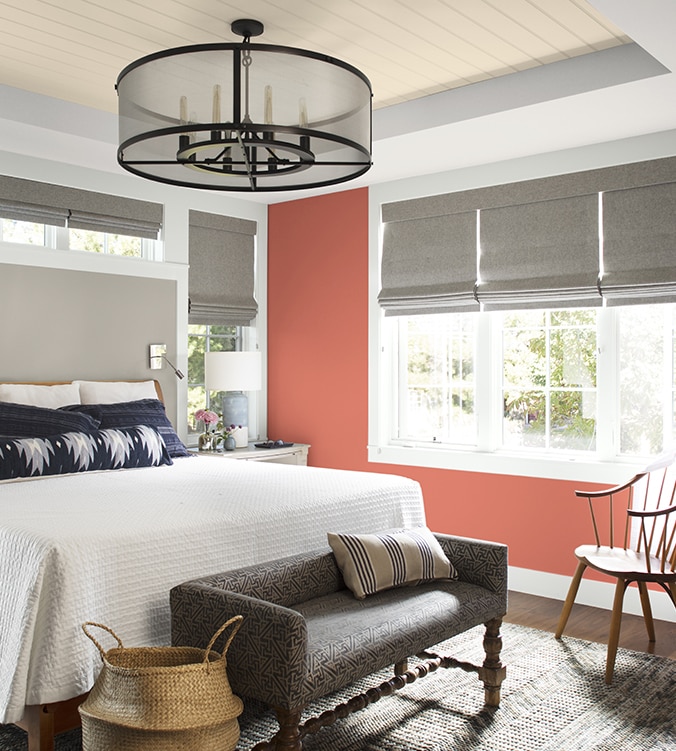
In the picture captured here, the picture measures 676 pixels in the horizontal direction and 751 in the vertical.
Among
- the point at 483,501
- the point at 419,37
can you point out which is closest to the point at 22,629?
the point at 419,37

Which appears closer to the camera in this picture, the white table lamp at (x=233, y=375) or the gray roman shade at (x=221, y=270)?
the white table lamp at (x=233, y=375)

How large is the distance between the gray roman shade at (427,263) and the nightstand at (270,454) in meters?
1.18

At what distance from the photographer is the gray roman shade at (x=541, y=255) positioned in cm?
446

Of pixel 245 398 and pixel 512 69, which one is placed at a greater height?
pixel 512 69

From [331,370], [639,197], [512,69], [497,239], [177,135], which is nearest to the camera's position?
[177,135]

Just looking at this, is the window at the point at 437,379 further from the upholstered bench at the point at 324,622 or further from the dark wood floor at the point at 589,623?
the upholstered bench at the point at 324,622

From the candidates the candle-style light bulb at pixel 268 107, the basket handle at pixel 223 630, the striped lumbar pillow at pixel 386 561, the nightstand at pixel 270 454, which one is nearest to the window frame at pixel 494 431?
the nightstand at pixel 270 454

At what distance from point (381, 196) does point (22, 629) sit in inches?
149

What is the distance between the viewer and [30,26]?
128 inches

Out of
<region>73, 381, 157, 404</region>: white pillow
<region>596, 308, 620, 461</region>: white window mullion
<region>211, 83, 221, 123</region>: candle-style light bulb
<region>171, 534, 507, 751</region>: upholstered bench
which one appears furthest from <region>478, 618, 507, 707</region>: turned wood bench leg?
<region>73, 381, 157, 404</region>: white pillow

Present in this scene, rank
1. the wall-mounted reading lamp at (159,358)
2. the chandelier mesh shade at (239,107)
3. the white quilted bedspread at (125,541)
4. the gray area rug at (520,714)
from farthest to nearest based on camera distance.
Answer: the wall-mounted reading lamp at (159,358)
the gray area rug at (520,714)
the chandelier mesh shade at (239,107)
the white quilted bedspread at (125,541)

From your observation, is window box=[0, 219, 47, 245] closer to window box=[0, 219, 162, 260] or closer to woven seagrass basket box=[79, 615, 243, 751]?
window box=[0, 219, 162, 260]

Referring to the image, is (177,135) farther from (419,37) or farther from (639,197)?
(639,197)

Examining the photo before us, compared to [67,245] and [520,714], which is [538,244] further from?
[67,245]
